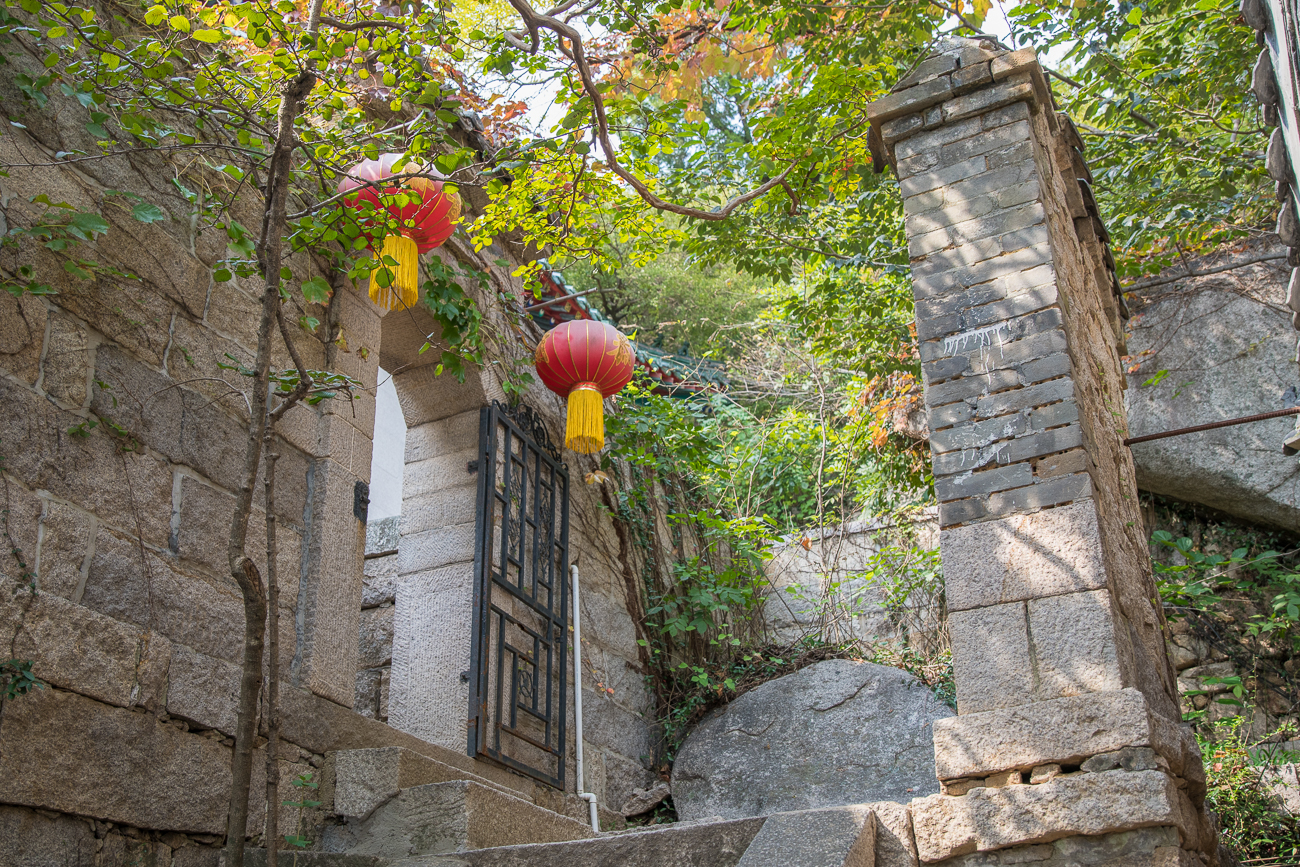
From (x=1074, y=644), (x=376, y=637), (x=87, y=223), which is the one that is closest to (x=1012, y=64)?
(x=1074, y=644)

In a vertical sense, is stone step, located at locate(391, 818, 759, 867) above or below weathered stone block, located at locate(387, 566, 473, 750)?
below

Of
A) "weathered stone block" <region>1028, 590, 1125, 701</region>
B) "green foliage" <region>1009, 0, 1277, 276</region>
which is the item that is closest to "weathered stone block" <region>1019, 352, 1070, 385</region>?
"weathered stone block" <region>1028, 590, 1125, 701</region>

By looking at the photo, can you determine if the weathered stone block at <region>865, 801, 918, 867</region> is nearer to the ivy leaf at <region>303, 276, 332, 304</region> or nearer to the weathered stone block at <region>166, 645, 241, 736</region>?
the weathered stone block at <region>166, 645, 241, 736</region>

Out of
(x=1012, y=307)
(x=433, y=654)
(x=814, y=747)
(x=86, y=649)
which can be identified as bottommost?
(x=86, y=649)

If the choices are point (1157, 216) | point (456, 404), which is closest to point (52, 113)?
point (456, 404)

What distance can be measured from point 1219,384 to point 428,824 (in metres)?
6.79

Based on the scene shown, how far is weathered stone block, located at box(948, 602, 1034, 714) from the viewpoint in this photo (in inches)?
119

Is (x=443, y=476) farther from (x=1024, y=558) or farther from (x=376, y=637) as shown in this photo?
(x=1024, y=558)

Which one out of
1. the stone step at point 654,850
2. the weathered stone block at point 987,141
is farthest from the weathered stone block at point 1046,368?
the stone step at point 654,850

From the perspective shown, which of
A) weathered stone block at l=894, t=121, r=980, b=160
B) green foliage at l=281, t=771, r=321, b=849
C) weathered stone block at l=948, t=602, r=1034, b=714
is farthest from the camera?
weathered stone block at l=894, t=121, r=980, b=160

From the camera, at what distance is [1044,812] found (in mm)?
2793

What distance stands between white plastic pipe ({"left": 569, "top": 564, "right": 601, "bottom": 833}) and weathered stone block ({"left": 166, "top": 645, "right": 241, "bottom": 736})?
2.40m

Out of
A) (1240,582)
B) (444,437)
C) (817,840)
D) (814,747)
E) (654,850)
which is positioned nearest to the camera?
(817,840)

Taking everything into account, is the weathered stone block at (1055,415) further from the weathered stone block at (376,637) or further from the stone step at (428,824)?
the weathered stone block at (376,637)
